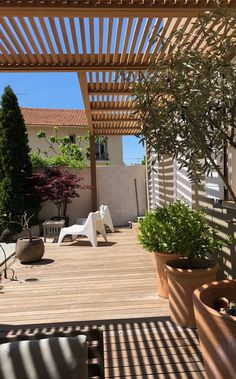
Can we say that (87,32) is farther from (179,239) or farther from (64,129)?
(64,129)

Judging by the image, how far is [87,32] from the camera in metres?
3.73

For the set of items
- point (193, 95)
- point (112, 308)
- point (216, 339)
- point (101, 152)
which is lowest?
point (112, 308)

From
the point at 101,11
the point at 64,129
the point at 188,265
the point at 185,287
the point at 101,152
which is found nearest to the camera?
the point at 101,11

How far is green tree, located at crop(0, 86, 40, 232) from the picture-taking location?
28.4 feet

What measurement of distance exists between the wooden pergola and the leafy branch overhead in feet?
0.73

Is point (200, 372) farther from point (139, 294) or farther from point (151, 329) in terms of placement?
point (139, 294)

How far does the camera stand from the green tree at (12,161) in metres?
8.66

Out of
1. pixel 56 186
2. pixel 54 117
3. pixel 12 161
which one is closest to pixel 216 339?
pixel 56 186

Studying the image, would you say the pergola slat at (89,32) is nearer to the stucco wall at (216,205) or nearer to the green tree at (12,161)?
the stucco wall at (216,205)

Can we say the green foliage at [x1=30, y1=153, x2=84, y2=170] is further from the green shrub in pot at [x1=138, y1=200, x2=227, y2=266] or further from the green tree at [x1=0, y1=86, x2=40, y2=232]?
the green shrub in pot at [x1=138, y1=200, x2=227, y2=266]

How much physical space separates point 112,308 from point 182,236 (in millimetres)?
1072

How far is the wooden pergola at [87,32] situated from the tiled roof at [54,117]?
51.9ft

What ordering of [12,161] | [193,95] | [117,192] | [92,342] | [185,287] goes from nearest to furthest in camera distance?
[92,342] → [193,95] → [185,287] → [12,161] → [117,192]

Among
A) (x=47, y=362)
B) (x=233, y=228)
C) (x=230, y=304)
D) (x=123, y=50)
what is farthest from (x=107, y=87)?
(x=47, y=362)
